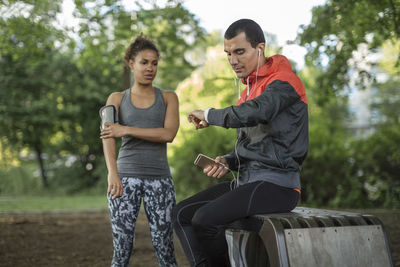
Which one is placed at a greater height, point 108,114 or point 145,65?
point 145,65

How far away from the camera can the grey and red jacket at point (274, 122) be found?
8.30 feet

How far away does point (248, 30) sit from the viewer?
2773 mm

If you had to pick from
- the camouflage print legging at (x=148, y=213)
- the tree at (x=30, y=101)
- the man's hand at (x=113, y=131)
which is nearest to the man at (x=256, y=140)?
the camouflage print legging at (x=148, y=213)

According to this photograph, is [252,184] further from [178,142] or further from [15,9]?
[178,142]

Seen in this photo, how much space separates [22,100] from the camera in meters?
19.6

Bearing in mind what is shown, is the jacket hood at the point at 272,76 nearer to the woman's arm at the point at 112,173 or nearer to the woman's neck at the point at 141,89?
the woman's neck at the point at 141,89

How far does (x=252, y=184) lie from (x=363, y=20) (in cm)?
371

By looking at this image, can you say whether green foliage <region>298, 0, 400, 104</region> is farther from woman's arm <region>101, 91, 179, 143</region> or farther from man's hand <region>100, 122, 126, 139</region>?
man's hand <region>100, 122, 126, 139</region>

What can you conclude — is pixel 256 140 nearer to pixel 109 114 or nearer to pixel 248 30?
pixel 248 30

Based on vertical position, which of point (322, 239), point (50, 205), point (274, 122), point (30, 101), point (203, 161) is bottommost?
point (50, 205)

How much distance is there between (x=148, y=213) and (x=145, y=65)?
1.20 metres

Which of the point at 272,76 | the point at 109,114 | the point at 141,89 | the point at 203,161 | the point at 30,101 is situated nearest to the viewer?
the point at 272,76

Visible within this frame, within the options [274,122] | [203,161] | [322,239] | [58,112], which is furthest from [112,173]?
[58,112]

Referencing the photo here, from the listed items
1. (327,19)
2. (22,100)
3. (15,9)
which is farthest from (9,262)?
(22,100)
